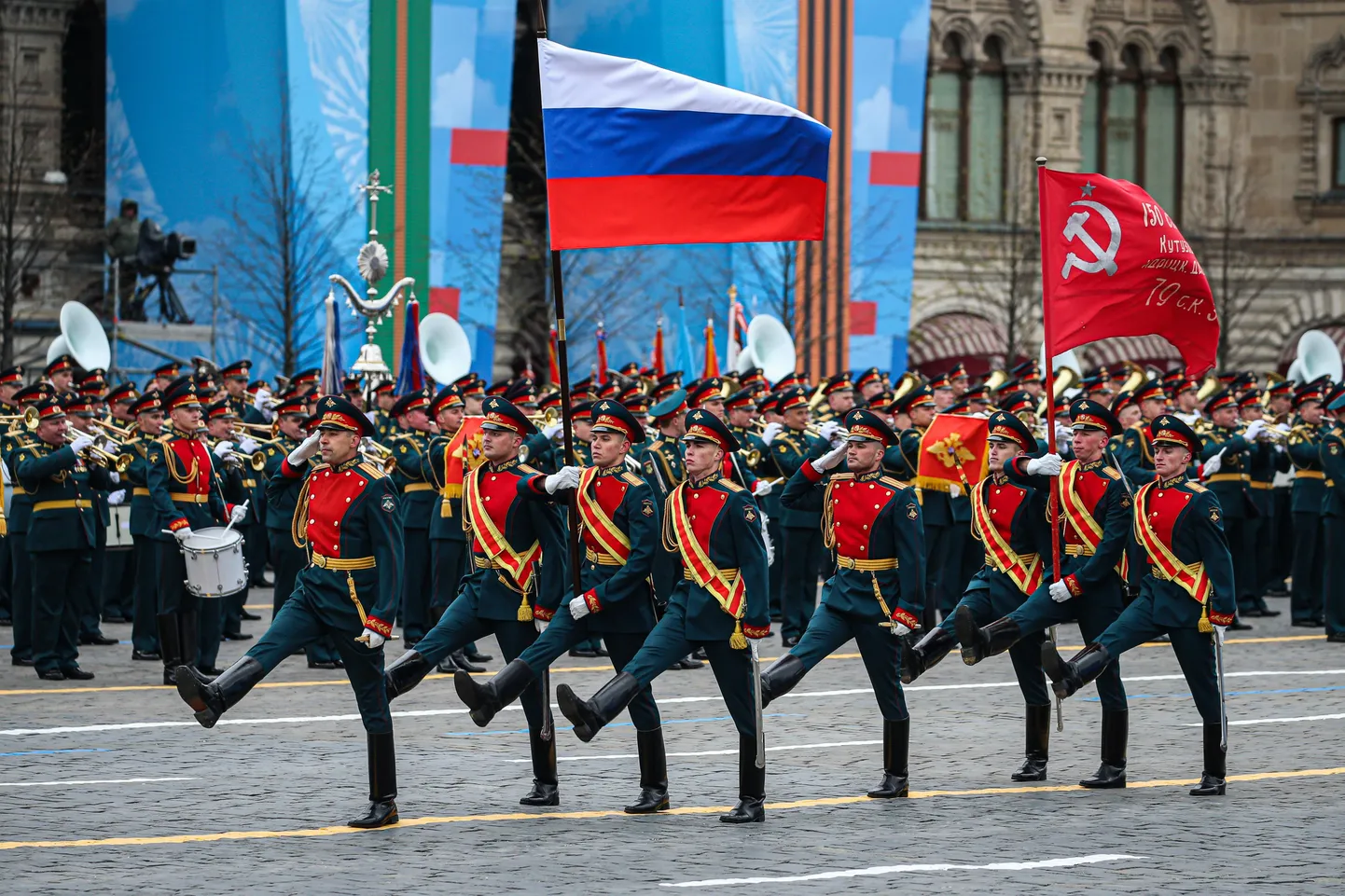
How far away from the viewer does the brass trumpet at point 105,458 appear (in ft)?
54.1

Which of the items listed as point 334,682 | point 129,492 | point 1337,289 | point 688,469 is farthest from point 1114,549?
point 1337,289

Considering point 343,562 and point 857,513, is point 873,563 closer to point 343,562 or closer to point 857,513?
point 857,513

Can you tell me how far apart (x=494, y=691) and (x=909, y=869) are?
84.5 inches

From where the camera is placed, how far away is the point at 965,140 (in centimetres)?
4497

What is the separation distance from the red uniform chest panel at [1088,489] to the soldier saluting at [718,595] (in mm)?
2115

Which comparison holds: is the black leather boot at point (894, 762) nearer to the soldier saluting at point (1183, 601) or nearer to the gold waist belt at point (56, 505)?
the soldier saluting at point (1183, 601)

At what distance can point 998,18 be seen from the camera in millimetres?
44469

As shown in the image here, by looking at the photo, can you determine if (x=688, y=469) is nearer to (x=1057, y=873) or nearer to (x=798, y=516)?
(x=1057, y=873)

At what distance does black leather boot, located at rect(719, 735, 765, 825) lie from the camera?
10273mm

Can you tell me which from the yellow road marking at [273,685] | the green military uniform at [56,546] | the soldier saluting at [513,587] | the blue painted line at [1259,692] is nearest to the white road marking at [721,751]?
the soldier saluting at [513,587]

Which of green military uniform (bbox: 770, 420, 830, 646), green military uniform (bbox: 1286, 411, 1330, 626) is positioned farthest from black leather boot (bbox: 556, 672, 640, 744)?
green military uniform (bbox: 1286, 411, 1330, 626)

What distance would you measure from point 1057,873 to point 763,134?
420 centimetres

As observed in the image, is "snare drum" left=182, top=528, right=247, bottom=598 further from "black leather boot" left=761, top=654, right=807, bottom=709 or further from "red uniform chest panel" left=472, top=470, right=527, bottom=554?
"black leather boot" left=761, top=654, right=807, bottom=709

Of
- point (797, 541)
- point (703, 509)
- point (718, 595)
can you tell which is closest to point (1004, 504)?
point (703, 509)
